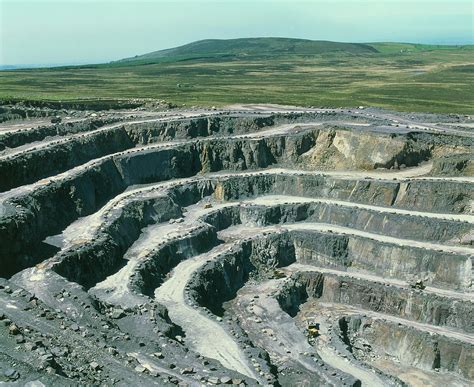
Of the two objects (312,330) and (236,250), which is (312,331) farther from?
(236,250)

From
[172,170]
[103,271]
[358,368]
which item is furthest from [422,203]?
[103,271]

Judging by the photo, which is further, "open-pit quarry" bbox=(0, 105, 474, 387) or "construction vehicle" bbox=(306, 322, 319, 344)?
"construction vehicle" bbox=(306, 322, 319, 344)

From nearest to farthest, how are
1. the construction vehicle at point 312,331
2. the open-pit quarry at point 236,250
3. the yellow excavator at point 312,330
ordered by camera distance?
the open-pit quarry at point 236,250 → the construction vehicle at point 312,331 → the yellow excavator at point 312,330

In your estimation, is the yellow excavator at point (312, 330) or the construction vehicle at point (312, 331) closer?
the construction vehicle at point (312, 331)

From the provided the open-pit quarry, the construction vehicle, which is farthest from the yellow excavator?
the open-pit quarry

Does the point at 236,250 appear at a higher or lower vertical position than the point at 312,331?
higher

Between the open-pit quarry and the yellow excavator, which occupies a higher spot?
the open-pit quarry

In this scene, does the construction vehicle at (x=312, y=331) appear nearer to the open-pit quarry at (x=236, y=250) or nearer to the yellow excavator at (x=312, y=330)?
the yellow excavator at (x=312, y=330)

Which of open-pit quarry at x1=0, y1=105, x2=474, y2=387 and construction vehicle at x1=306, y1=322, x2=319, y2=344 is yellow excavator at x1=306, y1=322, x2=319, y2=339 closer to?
construction vehicle at x1=306, y1=322, x2=319, y2=344

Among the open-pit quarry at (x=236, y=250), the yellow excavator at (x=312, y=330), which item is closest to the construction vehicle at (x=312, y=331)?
the yellow excavator at (x=312, y=330)

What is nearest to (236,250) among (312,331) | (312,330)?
(312,330)
